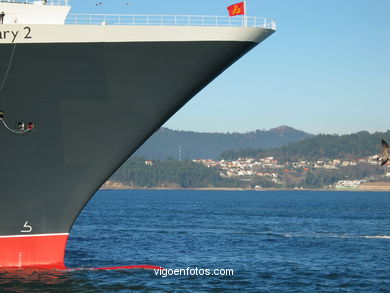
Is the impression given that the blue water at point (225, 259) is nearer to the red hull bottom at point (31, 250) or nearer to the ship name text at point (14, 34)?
the red hull bottom at point (31, 250)

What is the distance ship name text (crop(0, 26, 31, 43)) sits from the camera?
2615 centimetres

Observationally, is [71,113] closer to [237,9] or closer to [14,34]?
[14,34]

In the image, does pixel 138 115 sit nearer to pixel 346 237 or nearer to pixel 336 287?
pixel 336 287

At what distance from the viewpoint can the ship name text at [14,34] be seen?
26.1 meters

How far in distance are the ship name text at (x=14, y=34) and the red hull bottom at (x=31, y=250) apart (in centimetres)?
891

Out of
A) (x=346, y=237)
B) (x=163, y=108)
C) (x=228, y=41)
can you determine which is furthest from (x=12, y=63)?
(x=346, y=237)

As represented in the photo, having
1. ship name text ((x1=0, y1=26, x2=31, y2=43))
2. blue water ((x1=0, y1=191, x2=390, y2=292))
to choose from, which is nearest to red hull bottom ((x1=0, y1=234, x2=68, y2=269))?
blue water ((x1=0, y1=191, x2=390, y2=292))

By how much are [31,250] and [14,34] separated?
982cm

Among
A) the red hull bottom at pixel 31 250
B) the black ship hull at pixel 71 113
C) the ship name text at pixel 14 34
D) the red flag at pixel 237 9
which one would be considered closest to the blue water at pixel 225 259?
the red hull bottom at pixel 31 250

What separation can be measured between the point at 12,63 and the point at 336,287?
64.4 ft

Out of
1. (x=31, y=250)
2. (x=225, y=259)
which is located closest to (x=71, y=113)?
(x=31, y=250)

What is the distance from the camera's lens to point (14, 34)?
26.4 meters

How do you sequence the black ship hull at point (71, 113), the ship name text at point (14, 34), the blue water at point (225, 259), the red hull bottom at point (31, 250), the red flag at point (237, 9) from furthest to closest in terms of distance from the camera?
the blue water at point (225, 259) < the red hull bottom at point (31, 250) < the black ship hull at point (71, 113) < the ship name text at point (14, 34) < the red flag at point (237, 9)

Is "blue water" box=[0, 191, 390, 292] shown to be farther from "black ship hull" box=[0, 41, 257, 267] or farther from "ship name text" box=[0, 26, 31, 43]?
"ship name text" box=[0, 26, 31, 43]
